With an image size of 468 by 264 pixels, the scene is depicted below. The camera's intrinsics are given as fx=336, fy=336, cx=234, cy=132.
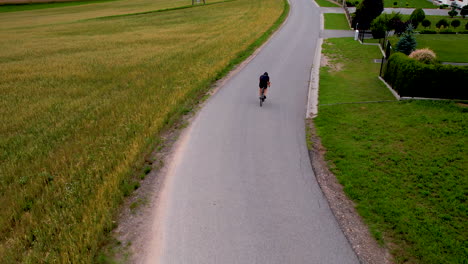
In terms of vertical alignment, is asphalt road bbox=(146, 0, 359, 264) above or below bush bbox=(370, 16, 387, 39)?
below

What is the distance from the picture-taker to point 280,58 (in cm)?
2470

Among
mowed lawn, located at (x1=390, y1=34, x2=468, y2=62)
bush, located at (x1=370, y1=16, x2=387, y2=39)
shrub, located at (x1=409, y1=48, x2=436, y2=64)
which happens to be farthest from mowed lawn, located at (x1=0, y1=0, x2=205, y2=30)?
shrub, located at (x1=409, y1=48, x2=436, y2=64)

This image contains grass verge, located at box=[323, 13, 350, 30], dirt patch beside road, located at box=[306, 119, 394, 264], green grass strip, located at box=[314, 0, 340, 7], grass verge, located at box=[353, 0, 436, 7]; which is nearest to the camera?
dirt patch beside road, located at box=[306, 119, 394, 264]

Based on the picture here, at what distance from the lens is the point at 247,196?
8734mm

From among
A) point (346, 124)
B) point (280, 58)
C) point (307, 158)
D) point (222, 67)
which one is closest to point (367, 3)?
point (280, 58)

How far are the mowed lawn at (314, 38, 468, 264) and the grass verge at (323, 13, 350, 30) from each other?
79.1ft

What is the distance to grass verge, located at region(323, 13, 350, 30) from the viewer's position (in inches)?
1528

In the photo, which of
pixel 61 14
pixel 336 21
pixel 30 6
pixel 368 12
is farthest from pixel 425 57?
pixel 30 6

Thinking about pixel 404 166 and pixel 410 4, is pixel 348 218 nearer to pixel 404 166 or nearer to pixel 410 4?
pixel 404 166

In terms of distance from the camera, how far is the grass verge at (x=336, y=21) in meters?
38.8

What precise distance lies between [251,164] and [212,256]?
3.94 m

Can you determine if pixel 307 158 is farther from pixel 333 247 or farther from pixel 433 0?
pixel 433 0

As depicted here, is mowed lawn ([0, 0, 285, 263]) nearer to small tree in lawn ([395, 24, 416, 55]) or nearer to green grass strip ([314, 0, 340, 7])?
small tree in lawn ([395, 24, 416, 55])

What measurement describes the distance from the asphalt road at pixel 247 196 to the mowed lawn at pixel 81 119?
1515 mm
